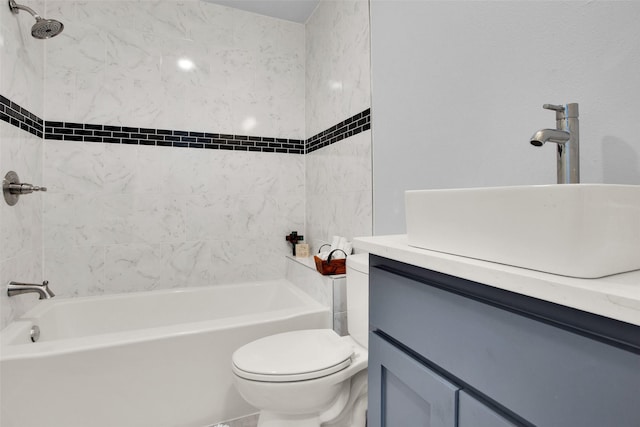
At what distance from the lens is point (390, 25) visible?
1.64 m

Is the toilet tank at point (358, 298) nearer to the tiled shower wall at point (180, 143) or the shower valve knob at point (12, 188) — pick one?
the tiled shower wall at point (180, 143)

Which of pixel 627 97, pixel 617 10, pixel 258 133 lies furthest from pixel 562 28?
pixel 258 133

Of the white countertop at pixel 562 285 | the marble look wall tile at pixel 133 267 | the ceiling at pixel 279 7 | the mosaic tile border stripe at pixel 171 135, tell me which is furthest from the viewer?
the ceiling at pixel 279 7

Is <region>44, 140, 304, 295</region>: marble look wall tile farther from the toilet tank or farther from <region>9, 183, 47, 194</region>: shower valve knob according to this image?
the toilet tank

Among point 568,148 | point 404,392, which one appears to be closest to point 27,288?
point 404,392

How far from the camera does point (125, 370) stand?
1.49 m

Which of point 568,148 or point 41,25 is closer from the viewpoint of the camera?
point 568,148

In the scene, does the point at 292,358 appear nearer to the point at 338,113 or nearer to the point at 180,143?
the point at 338,113

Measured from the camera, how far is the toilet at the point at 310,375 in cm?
122

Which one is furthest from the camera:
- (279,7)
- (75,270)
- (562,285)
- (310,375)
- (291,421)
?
(279,7)

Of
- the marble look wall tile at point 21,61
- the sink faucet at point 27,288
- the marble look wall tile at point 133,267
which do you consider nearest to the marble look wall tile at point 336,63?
the marble look wall tile at point 133,267

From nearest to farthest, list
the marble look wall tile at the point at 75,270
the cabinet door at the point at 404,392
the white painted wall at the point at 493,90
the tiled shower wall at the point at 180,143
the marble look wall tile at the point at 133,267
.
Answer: the cabinet door at the point at 404,392
the white painted wall at the point at 493,90
the tiled shower wall at the point at 180,143
the marble look wall tile at the point at 75,270
the marble look wall tile at the point at 133,267

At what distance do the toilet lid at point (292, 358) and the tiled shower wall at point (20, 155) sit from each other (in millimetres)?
1317

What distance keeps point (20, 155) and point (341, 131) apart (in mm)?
1850
